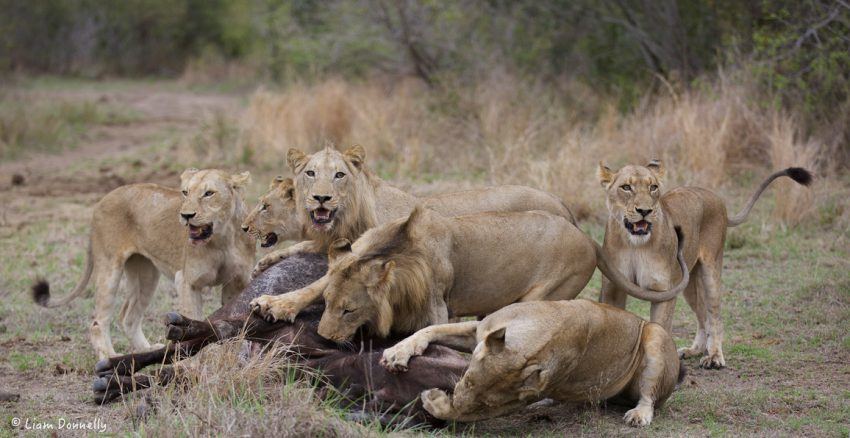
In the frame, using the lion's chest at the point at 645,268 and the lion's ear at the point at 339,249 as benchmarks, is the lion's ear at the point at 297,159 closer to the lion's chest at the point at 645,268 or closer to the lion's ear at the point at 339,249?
the lion's ear at the point at 339,249

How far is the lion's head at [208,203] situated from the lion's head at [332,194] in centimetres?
49

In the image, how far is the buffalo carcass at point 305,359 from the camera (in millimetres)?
4594

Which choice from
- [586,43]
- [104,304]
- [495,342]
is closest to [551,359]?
[495,342]

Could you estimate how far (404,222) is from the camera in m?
5.04

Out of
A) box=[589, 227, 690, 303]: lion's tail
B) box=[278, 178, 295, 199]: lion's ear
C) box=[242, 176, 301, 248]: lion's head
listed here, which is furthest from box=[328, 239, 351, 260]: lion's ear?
box=[589, 227, 690, 303]: lion's tail

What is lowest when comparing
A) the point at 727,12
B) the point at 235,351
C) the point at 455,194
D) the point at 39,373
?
the point at 39,373

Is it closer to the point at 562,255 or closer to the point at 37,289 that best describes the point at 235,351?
the point at 562,255

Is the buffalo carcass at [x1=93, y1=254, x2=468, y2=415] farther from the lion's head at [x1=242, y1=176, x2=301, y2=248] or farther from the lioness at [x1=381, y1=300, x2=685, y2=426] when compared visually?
the lion's head at [x1=242, y1=176, x2=301, y2=248]

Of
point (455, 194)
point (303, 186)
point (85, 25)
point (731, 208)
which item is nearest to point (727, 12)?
point (731, 208)

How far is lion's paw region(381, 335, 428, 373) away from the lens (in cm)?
456

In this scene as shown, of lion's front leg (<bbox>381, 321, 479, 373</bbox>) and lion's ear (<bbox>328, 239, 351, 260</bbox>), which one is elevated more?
lion's ear (<bbox>328, 239, 351, 260</bbox>)

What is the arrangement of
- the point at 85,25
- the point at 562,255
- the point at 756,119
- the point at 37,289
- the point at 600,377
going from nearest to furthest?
the point at 600,377
the point at 562,255
the point at 37,289
the point at 756,119
the point at 85,25

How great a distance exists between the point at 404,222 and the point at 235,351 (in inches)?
38.5

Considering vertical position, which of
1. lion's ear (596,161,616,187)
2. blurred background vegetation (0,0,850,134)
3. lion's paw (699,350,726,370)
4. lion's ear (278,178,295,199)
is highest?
blurred background vegetation (0,0,850,134)
